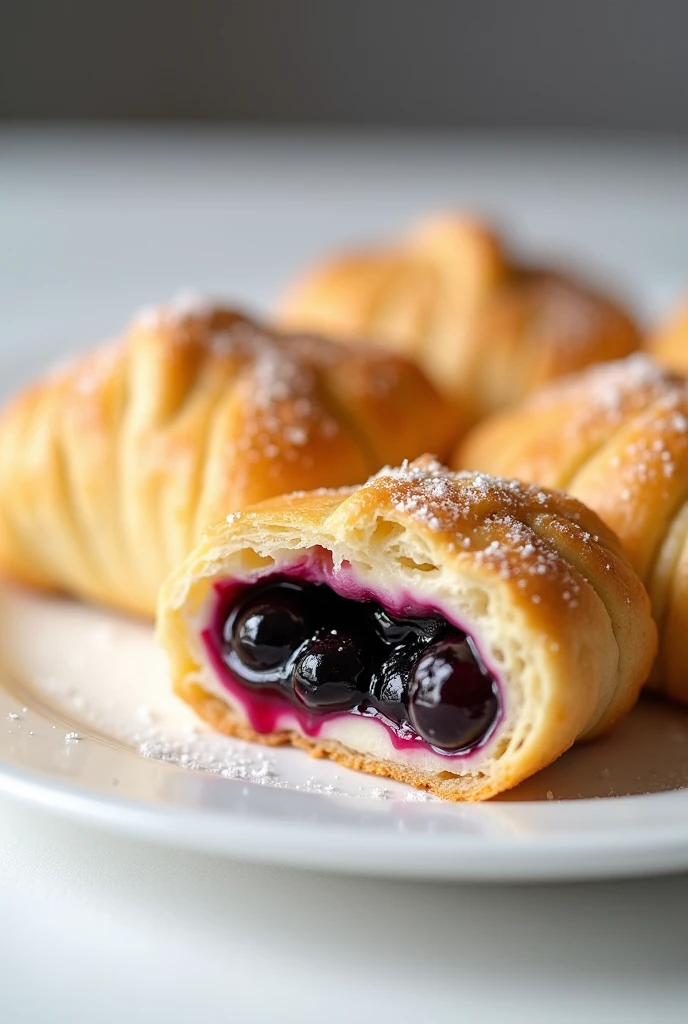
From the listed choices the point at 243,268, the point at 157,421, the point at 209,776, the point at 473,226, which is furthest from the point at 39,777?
the point at 243,268

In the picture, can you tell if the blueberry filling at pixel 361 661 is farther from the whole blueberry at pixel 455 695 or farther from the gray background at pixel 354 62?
the gray background at pixel 354 62

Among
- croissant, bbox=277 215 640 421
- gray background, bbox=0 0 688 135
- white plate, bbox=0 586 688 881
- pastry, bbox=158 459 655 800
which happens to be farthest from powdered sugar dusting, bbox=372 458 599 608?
gray background, bbox=0 0 688 135

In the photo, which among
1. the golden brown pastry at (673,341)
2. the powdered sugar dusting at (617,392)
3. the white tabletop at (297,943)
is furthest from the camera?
the golden brown pastry at (673,341)

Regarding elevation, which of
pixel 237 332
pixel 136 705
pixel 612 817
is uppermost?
pixel 237 332

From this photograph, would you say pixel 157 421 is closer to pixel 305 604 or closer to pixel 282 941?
pixel 305 604

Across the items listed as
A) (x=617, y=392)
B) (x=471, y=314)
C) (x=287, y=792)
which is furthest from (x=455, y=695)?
(x=471, y=314)

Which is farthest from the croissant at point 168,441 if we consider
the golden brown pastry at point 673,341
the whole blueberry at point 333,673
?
the golden brown pastry at point 673,341

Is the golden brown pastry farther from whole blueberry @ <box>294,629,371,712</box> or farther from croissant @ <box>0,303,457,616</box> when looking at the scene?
whole blueberry @ <box>294,629,371,712</box>
